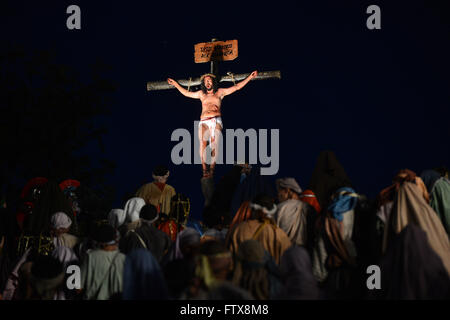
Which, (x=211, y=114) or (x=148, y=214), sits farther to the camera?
(x=211, y=114)

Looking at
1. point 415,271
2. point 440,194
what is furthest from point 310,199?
point 415,271

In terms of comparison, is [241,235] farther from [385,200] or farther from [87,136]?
[87,136]

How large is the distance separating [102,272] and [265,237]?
158cm

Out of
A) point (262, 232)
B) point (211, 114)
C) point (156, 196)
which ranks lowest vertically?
point (262, 232)

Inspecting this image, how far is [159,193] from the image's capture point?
7.53 metres

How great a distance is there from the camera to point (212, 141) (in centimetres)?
1063

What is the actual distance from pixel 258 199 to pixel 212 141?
5706 mm

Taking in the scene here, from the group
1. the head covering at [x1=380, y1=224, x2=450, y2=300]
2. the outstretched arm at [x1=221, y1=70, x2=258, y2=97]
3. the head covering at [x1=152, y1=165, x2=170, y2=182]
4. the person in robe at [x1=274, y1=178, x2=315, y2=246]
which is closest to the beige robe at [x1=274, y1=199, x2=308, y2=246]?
the person in robe at [x1=274, y1=178, x2=315, y2=246]

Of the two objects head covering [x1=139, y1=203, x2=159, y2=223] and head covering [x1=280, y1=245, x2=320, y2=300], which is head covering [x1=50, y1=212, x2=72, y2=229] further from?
head covering [x1=280, y1=245, x2=320, y2=300]

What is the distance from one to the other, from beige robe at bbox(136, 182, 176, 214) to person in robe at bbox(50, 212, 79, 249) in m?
1.83

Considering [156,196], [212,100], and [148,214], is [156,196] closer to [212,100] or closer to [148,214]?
[148,214]

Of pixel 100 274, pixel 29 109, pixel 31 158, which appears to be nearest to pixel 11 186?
pixel 31 158
